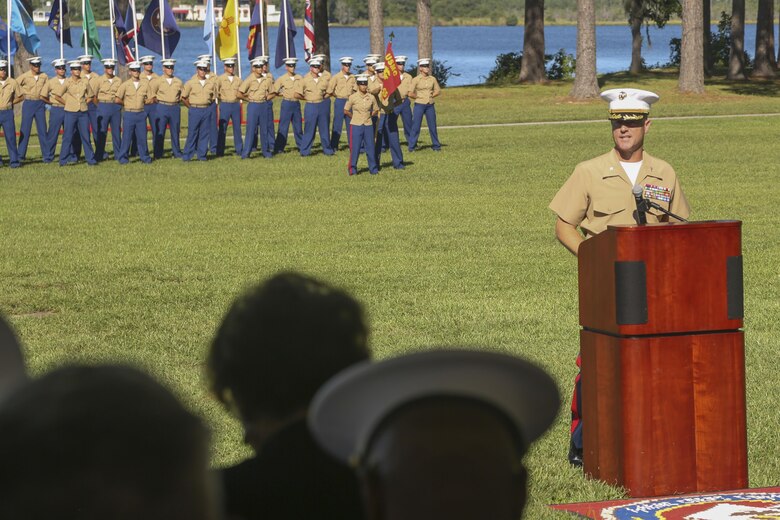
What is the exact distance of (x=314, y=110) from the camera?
90.4 ft

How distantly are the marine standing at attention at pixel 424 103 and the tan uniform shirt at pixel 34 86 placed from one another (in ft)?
24.0

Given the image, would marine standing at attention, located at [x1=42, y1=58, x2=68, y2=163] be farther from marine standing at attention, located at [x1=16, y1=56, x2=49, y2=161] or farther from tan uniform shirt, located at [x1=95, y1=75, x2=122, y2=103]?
tan uniform shirt, located at [x1=95, y1=75, x2=122, y2=103]

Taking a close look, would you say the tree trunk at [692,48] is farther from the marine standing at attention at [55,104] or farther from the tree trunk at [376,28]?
the marine standing at attention at [55,104]

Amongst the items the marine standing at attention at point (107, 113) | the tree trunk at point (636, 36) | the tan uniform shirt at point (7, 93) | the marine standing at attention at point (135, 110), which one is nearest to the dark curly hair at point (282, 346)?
the marine standing at attention at point (135, 110)

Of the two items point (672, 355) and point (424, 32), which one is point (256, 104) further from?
point (672, 355)

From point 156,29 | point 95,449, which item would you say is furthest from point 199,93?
point 95,449

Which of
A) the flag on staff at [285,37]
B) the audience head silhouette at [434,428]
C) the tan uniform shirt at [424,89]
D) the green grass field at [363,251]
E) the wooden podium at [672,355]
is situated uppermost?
the flag on staff at [285,37]

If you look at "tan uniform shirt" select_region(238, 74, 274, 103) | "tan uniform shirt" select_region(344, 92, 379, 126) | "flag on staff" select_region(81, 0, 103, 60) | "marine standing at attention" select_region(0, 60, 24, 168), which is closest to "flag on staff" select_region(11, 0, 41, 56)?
"flag on staff" select_region(81, 0, 103, 60)

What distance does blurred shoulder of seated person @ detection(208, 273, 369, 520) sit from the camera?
1760mm

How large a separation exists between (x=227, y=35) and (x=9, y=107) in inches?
271

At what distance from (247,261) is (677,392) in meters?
8.46

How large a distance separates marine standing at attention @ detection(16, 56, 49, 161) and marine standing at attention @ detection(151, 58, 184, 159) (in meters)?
2.19

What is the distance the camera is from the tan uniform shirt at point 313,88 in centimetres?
2797

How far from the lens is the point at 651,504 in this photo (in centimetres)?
546
